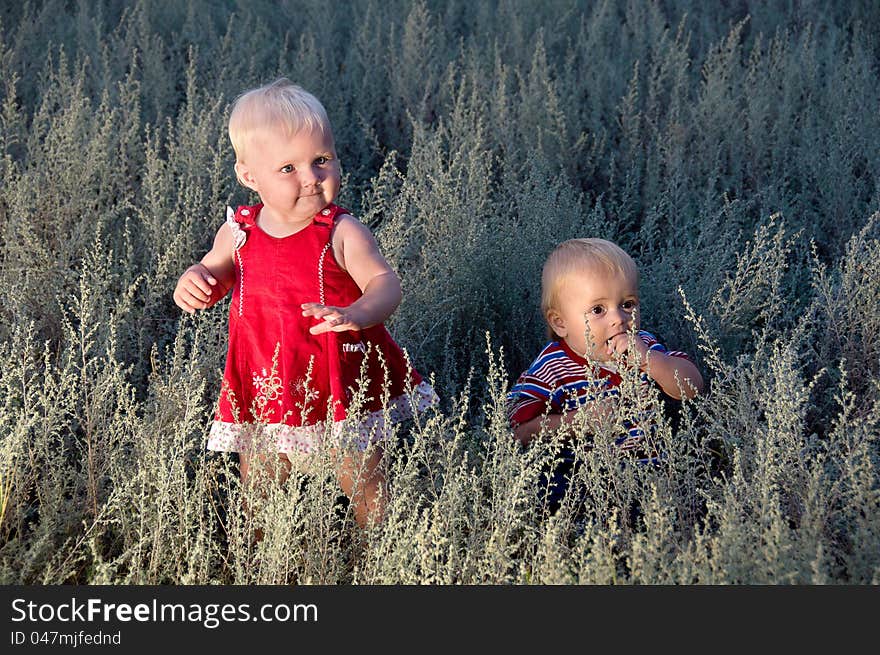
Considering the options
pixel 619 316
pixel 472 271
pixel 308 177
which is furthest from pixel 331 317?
pixel 472 271

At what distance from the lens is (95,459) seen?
3199mm

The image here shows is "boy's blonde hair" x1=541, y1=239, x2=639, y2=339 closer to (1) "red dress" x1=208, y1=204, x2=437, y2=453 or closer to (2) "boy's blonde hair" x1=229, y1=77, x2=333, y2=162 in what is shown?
(1) "red dress" x1=208, y1=204, x2=437, y2=453

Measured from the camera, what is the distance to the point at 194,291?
9.65 feet

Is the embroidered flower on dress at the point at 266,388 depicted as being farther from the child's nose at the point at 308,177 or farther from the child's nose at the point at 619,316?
the child's nose at the point at 619,316

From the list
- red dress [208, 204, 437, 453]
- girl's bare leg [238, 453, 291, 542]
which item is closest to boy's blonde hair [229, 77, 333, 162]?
red dress [208, 204, 437, 453]

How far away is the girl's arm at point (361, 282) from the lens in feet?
8.89

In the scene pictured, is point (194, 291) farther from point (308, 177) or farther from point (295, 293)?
point (308, 177)

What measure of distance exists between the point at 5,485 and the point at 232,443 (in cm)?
62

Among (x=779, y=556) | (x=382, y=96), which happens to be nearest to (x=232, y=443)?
(x=779, y=556)

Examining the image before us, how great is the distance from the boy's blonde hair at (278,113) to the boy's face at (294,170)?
0.02 m

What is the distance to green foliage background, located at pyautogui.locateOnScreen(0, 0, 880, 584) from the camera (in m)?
2.72

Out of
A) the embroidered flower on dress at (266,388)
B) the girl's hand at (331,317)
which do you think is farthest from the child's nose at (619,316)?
the embroidered flower on dress at (266,388)

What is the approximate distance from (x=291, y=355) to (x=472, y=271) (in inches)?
49.9

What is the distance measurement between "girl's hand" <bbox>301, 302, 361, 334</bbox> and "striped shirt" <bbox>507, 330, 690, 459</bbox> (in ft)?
2.46
